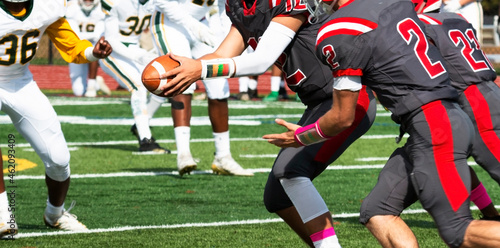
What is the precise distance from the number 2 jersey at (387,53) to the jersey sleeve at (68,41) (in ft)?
7.22

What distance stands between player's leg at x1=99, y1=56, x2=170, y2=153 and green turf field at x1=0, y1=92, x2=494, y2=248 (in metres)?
0.20

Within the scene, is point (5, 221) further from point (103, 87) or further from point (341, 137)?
point (103, 87)

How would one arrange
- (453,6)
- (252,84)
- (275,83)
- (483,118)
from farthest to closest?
(252,84)
(275,83)
(453,6)
(483,118)

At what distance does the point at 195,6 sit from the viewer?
310 inches

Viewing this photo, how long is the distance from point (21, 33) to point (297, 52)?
1835 mm

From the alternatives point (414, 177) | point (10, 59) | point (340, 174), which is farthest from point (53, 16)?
point (340, 174)

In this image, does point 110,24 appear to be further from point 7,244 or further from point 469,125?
point 469,125

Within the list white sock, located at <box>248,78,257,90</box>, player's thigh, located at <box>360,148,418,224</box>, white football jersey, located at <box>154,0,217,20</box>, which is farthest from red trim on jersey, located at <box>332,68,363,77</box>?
white sock, located at <box>248,78,257,90</box>

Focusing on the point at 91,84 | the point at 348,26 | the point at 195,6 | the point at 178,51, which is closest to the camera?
the point at 348,26

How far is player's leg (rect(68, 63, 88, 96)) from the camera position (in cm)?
1543

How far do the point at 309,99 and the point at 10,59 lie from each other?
1.89 m

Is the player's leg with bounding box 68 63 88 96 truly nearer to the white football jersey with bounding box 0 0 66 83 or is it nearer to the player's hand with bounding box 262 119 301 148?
the white football jersey with bounding box 0 0 66 83

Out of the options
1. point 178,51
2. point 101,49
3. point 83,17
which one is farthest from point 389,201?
point 83,17

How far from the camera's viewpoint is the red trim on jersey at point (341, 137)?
13.9 feet
